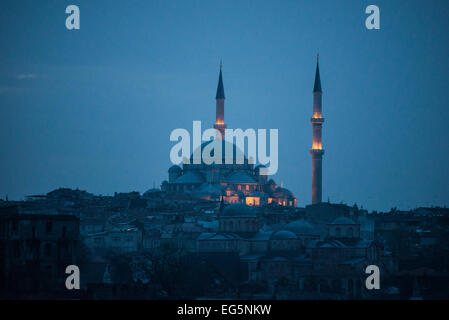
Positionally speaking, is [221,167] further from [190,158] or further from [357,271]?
[357,271]

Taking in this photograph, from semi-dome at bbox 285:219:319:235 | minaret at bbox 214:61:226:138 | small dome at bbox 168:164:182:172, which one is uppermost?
minaret at bbox 214:61:226:138

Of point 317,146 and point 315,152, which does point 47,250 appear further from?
point 317,146

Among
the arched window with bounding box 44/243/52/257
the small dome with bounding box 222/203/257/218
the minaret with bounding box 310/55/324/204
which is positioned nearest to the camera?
the arched window with bounding box 44/243/52/257

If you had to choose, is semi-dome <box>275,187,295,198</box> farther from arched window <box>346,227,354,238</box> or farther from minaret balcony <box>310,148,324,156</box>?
arched window <box>346,227,354,238</box>

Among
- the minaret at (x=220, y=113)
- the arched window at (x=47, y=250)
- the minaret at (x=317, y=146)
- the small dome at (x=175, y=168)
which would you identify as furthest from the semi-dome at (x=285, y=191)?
the arched window at (x=47, y=250)

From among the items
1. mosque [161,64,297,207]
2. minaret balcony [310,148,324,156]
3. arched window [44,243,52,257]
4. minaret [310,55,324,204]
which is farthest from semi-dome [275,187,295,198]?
arched window [44,243,52,257]

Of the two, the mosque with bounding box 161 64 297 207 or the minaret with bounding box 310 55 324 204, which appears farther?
the mosque with bounding box 161 64 297 207

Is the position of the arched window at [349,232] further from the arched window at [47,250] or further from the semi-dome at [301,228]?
the arched window at [47,250]
